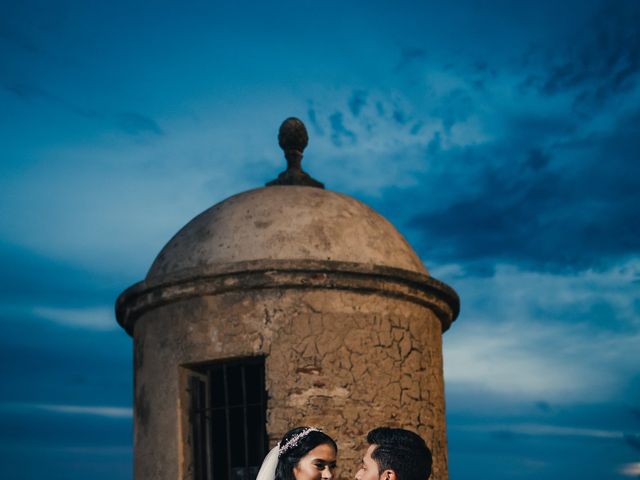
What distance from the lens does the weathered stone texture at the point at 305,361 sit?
23.1 feet

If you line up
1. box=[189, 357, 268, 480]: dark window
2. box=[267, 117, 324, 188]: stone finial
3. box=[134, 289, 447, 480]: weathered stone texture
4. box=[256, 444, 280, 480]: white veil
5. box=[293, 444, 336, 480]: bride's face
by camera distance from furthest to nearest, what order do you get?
box=[267, 117, 324, 188]: stone finial
box=[189, 357, 268, 480]: dark window
box=[134, 289, 447, 480]: weathered stone texture
box=[256, 444, 280, 480]: white veil
box=[293, 444, 336, 480]: bride's face

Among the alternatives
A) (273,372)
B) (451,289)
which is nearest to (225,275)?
(273,372)

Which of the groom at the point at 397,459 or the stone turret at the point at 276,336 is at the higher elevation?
the stone turret at the point at 276,336

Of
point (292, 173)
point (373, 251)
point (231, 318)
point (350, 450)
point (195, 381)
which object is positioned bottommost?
point (350, 450)

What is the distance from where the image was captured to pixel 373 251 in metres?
7.73

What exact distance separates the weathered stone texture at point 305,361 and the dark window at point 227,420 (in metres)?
0.13

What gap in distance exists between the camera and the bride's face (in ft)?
14.4

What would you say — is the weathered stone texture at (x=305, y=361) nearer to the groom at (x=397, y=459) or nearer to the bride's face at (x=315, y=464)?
the bride's face at (x=315, y=464)

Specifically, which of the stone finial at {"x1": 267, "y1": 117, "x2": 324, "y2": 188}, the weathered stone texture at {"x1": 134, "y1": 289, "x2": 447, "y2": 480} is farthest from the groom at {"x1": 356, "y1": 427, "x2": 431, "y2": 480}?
the stone finial at {"x1": 267, "y1": 117, "x2": 324, "y2": 188}

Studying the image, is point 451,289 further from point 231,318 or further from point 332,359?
point 231,318

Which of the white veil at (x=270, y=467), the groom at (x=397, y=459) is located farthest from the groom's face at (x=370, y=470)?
the white veil at (x=270, y=467)

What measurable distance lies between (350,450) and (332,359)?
0.72m

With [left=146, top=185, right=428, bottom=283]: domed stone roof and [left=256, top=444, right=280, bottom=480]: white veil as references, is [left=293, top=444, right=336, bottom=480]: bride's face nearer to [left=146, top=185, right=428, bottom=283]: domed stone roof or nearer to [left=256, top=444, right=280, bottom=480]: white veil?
[left=256, top=444, right=280, bottom=480]: white veil

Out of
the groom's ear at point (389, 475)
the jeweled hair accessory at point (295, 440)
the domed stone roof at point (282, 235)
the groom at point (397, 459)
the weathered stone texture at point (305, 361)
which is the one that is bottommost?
the groom's ear at point (389, 475)
